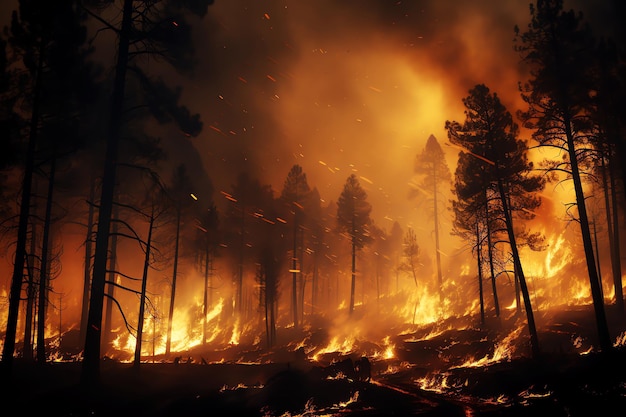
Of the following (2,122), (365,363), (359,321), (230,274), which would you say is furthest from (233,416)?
(230,274)

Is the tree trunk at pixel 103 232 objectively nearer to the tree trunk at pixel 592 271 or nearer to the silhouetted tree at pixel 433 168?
the tree trunk at pixel 592 271

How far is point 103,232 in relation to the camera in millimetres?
12789

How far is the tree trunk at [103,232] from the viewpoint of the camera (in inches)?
489

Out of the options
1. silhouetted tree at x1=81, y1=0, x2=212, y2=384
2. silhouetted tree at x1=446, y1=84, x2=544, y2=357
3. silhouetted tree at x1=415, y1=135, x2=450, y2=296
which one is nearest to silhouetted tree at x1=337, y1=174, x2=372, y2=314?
silhouetted tree at x1=415, y1=135, x2=450, y2=296

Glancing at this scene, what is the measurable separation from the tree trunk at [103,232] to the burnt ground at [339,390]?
834 mm

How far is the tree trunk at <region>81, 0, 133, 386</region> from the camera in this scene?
12430 mm

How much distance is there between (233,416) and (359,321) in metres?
31.8

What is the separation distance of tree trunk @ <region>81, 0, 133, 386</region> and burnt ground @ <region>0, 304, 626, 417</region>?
834 mm

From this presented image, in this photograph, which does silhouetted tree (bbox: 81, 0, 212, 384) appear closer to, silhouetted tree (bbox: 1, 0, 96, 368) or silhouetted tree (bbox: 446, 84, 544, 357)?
silhouetted tree (bbox: 1, 0, 96, 368)

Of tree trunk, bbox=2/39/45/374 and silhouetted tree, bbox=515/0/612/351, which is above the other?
silhouetted tree, bbox=515/0/612/351

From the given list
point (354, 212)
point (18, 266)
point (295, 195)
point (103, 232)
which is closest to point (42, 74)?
point (103, 232)

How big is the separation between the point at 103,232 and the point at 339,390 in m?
10.7

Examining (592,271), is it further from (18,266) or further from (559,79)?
(18,266)

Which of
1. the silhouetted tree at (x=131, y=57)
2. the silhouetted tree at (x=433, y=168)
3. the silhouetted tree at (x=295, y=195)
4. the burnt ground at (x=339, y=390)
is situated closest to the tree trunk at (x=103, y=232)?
the silhouetted tree at (x=131, y=57)
